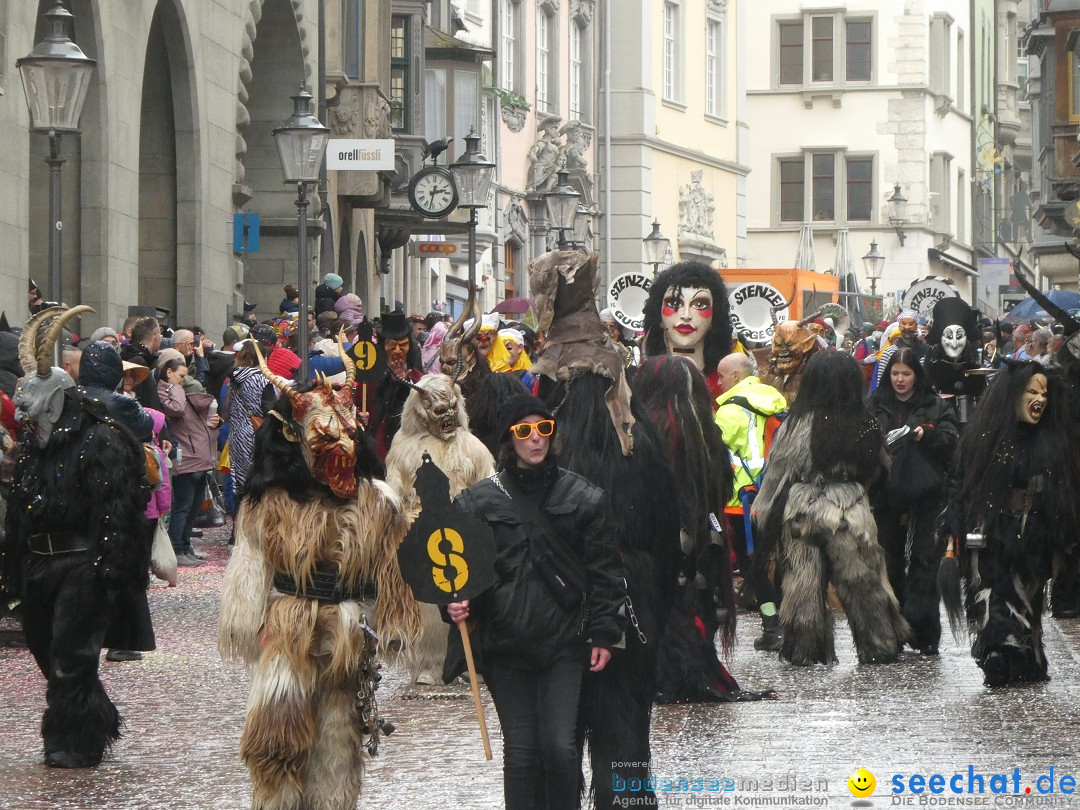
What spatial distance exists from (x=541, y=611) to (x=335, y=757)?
119 cm

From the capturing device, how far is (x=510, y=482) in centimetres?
738

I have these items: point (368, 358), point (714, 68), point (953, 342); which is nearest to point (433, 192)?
point (953, 342)

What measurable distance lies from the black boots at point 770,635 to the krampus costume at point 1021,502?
1.77 m

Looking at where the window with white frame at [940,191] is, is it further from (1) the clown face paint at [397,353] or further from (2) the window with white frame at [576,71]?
(1) the clown face paint at [397,353]

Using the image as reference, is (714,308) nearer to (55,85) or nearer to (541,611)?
(55,85)

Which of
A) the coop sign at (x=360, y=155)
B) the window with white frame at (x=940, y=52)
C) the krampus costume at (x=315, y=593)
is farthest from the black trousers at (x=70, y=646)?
the window with white frame at (x=940, y=52)

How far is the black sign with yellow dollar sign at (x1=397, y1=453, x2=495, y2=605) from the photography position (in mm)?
→ 7039

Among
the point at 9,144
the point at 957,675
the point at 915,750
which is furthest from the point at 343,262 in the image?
the point at 915,750

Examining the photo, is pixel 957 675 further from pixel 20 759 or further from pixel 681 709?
pixel 20 759

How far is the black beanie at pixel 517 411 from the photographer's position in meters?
7.32

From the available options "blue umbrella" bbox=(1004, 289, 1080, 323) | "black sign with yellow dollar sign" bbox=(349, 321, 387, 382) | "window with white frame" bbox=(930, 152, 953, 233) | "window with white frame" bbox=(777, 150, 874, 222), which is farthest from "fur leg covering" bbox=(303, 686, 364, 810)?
"window with white frame" bbox=(930, 152, 953, 233)

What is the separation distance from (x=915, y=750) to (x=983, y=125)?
74.7 meters

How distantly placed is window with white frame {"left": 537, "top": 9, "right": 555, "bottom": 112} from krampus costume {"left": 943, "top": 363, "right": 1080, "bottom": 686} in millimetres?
40219

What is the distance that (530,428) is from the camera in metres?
7.29
